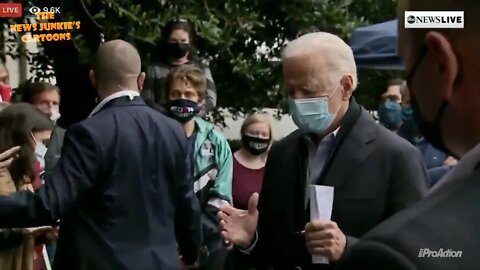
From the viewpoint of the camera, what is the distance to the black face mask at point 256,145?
24.6ft

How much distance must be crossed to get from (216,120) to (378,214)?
28.3 feet

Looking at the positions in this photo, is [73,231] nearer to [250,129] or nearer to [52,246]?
[52,246]

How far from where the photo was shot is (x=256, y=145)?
749cm

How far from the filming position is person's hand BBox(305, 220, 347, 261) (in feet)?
11.3

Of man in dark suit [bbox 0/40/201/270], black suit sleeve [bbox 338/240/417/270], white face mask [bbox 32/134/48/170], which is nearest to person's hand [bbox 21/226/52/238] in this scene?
white face mask [bbox 32/134/48/170]

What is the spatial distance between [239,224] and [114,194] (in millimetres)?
830

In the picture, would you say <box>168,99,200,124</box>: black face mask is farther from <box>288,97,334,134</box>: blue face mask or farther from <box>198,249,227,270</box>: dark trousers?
<box>288,97,334,134</box>: blue face mask

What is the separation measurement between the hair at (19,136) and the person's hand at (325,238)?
2583mm

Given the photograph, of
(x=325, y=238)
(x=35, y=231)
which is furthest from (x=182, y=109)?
(x=325, y=238)

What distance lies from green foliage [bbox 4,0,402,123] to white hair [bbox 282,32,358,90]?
4810 millimetres

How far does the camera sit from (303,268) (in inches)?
151

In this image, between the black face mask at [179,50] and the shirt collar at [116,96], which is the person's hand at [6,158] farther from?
the black face mask at [179,50]

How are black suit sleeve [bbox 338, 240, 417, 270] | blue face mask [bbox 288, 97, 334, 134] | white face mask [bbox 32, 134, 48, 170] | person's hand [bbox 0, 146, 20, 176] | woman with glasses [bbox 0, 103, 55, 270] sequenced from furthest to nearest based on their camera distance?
white face mask [bbox 32, 134, 48, 170], woman with glasses [bbox 0, 103, 55, 270], person's hand [bbox 0, 146, 20, 176], blue face mask [bbox 288, 97, 334, 134], black suit sleeve [bbox 338, 240, 417, 270]

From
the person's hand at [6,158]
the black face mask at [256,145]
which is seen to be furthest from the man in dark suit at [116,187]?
the black face mask at [256,145]
